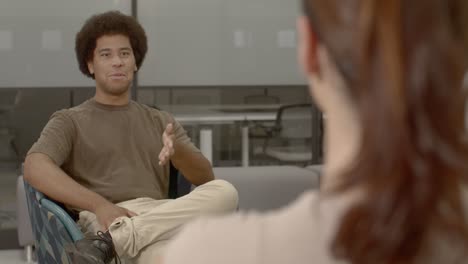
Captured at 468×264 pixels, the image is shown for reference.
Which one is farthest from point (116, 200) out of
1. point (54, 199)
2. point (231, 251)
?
point (231, 251)

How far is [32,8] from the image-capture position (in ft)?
19.1

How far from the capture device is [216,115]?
6.10 metres

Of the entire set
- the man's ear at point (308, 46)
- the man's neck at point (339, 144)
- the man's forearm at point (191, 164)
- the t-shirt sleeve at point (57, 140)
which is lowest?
the man's forearm at point (191, 164)

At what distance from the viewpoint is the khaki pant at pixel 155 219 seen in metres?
3.13

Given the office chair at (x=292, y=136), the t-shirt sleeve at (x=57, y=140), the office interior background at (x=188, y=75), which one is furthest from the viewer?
the office chair at (x=292, y=136)

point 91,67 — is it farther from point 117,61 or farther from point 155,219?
point 155,219

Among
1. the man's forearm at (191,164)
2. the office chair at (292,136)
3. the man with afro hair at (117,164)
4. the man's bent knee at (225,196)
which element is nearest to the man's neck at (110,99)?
the man with afro hair at (117,164)

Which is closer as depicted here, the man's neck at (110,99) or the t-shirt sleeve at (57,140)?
the t-shirt sleeve at (57,140)

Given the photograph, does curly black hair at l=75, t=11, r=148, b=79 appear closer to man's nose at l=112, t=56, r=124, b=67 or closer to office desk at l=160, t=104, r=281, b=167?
man's nose at l=112, t=56, r=124, b=67

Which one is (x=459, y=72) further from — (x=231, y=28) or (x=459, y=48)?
(x=231, y=28)

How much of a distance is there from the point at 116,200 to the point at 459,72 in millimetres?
2692

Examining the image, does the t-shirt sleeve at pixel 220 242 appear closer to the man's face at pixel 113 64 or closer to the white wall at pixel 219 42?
the man's face at pixel 113 64

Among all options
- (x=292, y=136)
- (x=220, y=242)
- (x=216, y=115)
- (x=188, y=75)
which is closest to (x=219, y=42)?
(x=188, y=75)

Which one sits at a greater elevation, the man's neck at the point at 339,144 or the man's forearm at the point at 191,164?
the man's neck at the point at 339,144
